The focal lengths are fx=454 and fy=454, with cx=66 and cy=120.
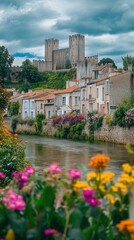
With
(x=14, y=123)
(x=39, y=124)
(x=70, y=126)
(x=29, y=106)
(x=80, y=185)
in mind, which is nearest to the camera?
(x=80, y=185)

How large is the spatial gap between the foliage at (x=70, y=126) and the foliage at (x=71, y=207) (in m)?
42.7

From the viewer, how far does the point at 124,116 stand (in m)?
40.9

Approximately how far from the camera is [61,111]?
63281mm

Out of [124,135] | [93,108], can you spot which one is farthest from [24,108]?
[124,135]

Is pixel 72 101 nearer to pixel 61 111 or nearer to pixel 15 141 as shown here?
pixel 61 111

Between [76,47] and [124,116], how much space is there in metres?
89.8

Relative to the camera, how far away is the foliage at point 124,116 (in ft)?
131

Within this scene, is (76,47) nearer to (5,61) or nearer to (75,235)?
(5,61)

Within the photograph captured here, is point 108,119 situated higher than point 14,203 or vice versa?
point 108,119

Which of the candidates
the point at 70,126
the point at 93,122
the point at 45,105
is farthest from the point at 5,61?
the point at 93,122

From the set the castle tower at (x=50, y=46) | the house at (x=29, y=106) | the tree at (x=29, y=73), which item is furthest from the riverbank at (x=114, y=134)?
the castle tower at (x=50, y=46)

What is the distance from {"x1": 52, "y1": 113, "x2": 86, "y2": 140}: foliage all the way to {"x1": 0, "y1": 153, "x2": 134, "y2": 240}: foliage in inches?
1681

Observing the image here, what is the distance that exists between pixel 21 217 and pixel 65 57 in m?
128

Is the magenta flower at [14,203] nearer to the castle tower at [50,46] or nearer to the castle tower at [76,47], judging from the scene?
the castle tower at [76,47]
